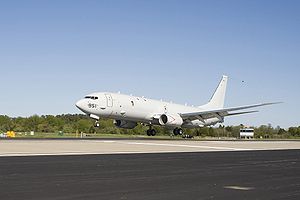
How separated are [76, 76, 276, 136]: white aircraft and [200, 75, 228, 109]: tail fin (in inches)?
216

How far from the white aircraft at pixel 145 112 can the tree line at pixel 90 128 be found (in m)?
22.2

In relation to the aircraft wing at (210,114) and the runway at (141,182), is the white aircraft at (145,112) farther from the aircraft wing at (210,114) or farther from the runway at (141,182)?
the runway at (141,182)

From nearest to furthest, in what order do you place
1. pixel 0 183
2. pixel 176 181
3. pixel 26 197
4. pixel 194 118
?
pixel 26 197
pixel 0 183
pixel 176 181
pixel 194 118

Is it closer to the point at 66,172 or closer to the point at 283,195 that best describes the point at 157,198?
the point at 283,195

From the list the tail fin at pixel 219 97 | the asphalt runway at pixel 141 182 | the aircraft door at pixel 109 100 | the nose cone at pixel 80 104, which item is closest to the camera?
the asphalt runway at pixel 141 182

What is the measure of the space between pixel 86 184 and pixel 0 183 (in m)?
1.97

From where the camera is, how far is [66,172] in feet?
47.4

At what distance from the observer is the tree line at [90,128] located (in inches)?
3752

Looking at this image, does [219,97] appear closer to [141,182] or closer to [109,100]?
[109,100]

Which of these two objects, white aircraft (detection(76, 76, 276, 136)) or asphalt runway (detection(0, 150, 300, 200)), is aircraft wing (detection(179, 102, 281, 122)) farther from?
asphalt runway (detection(0, 150, 300, 200))

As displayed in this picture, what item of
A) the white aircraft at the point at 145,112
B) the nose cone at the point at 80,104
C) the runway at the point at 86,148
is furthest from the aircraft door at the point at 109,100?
the runway at the point at 86,148

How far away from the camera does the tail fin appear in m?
74.2

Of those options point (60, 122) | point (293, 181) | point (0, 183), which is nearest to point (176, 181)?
point (293, 181)

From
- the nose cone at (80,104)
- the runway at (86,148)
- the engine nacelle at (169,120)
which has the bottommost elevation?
the runway at (86,148)
